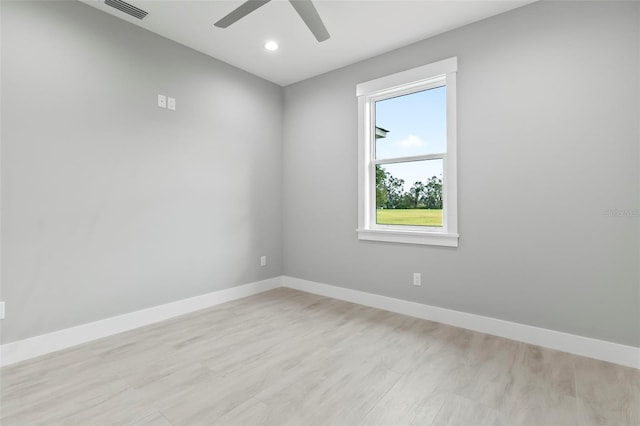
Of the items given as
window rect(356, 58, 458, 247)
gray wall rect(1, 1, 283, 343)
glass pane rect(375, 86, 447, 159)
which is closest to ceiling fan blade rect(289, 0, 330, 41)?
window rect(356, 58, 458, 247)

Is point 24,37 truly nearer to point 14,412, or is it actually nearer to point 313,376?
point 14,412

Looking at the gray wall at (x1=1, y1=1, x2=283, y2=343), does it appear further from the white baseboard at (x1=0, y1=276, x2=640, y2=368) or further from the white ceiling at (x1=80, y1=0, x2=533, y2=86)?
the white ceiling at (x1=80, y1=0, x2=533, y2=86)

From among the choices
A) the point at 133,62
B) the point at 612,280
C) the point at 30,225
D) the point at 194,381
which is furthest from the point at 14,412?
the point at 612,280

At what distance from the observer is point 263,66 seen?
360 centimetres

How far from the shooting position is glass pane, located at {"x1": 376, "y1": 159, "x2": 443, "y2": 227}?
304cm

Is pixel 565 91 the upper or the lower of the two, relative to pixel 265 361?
upper

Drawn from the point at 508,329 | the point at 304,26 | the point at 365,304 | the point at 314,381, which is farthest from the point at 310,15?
the point at 508,329

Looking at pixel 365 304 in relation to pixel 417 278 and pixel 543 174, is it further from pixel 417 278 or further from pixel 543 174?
pixel 543 174

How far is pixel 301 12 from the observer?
2041mm

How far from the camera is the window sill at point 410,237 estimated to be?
285 cm

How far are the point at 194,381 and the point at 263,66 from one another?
10.8ft

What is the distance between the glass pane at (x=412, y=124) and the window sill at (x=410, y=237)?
2.74 feet

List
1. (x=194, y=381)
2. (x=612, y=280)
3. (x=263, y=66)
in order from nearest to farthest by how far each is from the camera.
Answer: (x=194, y=381), (x=612, y=280), (x=263, y=66)

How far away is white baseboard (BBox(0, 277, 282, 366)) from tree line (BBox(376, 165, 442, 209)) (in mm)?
1991
